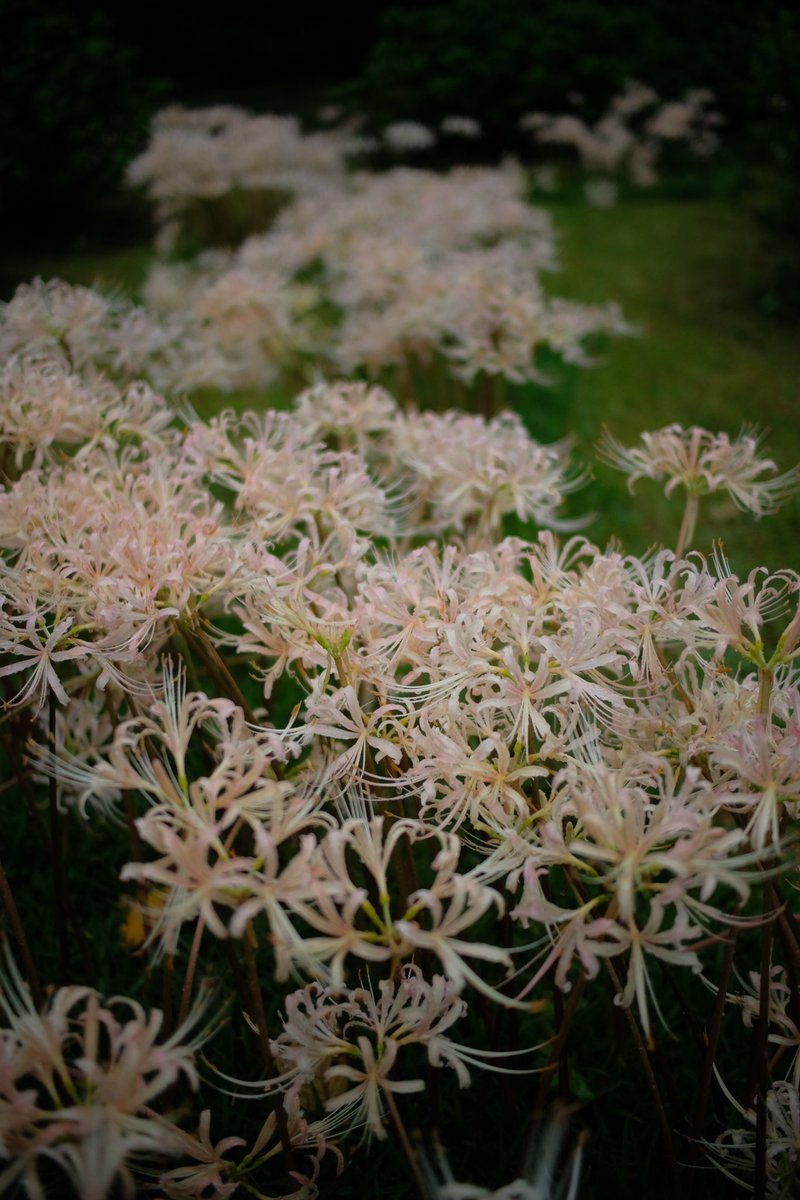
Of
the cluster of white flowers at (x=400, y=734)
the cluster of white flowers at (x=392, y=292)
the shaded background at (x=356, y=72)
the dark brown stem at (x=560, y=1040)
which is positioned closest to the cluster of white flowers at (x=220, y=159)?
the shaded background at (x=356, y=72)

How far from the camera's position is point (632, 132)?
859 cm

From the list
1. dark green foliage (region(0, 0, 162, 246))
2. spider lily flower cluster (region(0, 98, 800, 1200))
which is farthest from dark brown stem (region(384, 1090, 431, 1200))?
dark green foliage (region(0, 0, 162, 246))

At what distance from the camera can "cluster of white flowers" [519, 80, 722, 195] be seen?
7.64 meters

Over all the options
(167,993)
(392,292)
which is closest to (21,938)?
(167,993)

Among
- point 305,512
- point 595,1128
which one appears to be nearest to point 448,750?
point 305,512

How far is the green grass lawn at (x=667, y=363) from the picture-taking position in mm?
2658

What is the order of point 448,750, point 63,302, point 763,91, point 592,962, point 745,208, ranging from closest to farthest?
point 592,962, point 448,750, point 63,302, point 763,91, point 745,208

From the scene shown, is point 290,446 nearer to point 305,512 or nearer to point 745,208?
point 305,512

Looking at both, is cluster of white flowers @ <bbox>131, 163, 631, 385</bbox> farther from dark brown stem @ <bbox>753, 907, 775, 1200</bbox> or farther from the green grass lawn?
dark brown stem @ <bbox>753, 907, 775, 1200</bbox>

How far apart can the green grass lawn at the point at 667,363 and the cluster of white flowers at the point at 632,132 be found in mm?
1318

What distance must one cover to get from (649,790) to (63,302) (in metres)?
1.69

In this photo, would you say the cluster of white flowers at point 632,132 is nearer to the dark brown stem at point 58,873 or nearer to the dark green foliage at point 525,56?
the dark green foliage at point 525,56

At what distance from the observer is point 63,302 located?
198 cm

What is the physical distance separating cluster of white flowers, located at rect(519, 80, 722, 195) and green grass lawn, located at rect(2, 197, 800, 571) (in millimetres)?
1318
